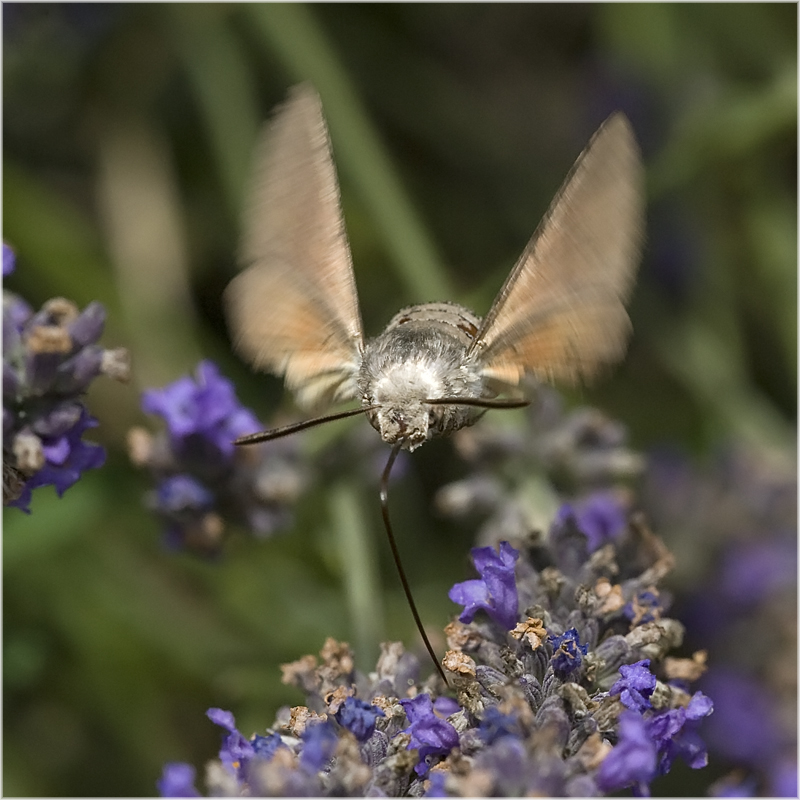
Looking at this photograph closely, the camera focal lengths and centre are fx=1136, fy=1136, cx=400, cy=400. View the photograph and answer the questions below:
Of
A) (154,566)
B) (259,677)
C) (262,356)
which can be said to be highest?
(154,566)

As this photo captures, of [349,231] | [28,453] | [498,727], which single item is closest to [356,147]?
[349,231]

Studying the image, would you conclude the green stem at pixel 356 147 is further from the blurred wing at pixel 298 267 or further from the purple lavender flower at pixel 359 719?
the purple lavender flower at pixel 359 719

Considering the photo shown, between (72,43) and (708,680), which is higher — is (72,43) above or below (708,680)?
above

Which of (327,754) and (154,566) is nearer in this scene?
(327,754)

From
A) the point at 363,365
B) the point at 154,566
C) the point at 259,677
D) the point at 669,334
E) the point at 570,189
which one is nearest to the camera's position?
the point at 570,189

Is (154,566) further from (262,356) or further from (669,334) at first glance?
(669,334)

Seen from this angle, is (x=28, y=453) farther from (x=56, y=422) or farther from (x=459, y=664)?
(x=459, y=664)

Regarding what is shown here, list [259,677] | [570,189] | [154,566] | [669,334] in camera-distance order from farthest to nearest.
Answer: [669,334] < [154,566] < [259,677] < [570,189]

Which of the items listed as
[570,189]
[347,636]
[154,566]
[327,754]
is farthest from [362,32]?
[327,754]
